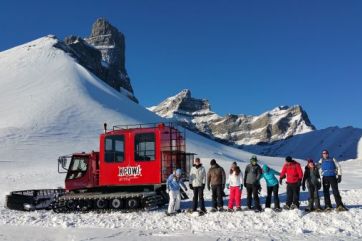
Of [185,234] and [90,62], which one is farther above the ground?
[90,62]

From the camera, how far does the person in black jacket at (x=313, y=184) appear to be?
14.2m

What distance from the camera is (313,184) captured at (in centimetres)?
1456

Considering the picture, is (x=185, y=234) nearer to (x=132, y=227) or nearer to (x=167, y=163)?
(x=132, y=227)

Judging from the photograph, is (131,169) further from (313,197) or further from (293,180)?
(313,197)

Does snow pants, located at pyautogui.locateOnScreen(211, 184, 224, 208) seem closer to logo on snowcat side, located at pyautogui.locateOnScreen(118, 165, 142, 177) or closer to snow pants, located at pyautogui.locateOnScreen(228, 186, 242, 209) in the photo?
snow pants, located at pyautogui.locateOnScreen(228, 186, 242, 209)

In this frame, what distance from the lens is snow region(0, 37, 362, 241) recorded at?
38.2 feet

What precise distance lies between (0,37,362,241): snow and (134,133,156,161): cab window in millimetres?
2178

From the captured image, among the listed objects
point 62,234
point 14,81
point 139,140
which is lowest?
point 62,234

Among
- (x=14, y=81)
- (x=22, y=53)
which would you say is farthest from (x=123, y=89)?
(x=14, y=81)

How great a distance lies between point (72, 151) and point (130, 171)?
3569cm

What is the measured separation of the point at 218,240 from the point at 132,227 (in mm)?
3369

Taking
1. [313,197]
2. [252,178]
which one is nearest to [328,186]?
[313,197]

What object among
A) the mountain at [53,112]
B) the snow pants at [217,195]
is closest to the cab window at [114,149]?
the snow pants at [217,195]

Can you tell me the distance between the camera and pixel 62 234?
1191 centimetres
